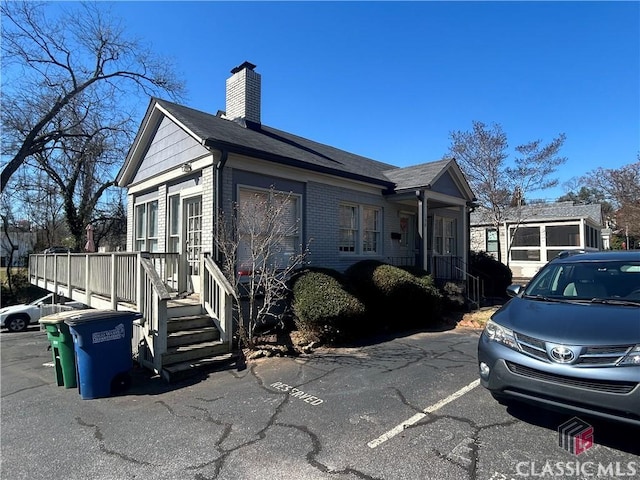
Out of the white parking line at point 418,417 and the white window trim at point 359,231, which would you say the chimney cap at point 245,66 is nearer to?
the white window trim at point 359,231

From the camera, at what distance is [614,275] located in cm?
441

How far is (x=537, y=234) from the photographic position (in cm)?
2405

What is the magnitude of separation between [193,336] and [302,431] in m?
3.41

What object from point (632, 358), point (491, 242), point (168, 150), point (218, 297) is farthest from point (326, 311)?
point (491, 242)

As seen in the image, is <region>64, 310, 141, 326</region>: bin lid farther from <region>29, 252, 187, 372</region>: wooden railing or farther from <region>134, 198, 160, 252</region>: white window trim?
<region>134, 198, 160, 252</region>: white window trim

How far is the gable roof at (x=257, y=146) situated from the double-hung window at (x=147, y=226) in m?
1.50

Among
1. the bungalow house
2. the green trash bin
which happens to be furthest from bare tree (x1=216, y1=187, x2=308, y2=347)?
the green trash bin

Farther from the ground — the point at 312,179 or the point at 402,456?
the point at 312,179

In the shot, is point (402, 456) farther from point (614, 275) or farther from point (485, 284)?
point (485, 284)

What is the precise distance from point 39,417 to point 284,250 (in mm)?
5571

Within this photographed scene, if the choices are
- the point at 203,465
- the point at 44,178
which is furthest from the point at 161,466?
the point at 44,178

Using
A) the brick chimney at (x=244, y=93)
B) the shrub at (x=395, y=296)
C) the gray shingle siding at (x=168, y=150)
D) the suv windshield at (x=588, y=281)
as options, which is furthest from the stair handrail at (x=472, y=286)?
the gray shingle siding at (x=168, y=150)

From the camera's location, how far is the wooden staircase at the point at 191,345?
595cm

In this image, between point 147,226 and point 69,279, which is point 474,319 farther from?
point 69,279
